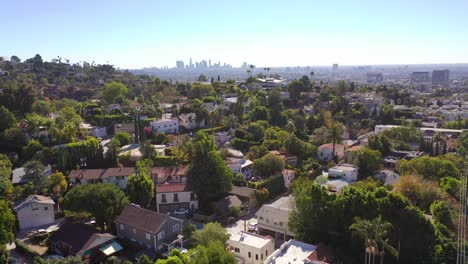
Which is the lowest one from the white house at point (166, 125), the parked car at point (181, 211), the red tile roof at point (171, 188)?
the parked car at point (181, 211)

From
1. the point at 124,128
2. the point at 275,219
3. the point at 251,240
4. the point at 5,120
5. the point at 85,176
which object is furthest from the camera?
the point at 124,128

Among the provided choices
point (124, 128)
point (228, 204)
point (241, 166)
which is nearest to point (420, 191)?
point (228, 204)

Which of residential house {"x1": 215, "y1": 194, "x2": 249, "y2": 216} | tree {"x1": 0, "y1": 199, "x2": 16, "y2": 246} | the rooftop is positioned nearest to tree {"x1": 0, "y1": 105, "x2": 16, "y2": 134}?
tree {"x1": 0, "y1": 199, "x2": 16, "y2": 246}

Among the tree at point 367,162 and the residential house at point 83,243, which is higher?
the tree at point 367,162

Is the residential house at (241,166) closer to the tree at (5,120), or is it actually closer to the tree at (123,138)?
the tree at (123,138)

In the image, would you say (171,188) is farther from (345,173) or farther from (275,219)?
(345,173)

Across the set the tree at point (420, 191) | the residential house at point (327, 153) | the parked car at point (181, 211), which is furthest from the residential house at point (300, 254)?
the residential house at point (327, 153)

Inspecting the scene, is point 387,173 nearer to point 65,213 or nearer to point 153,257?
point 153,257
